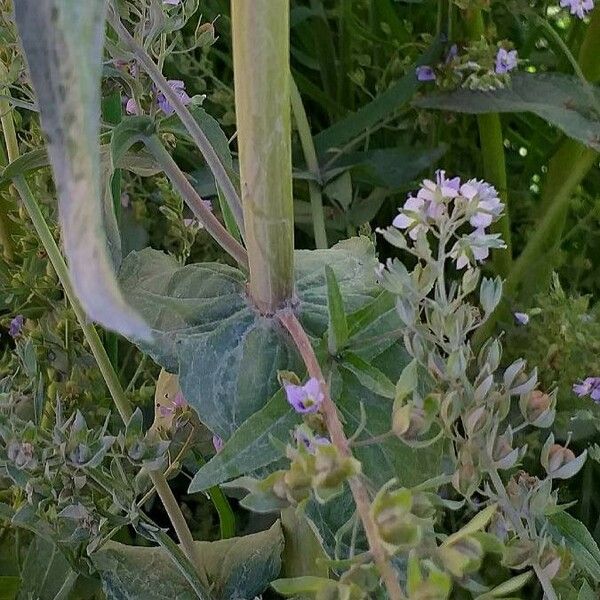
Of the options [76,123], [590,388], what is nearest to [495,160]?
[590,388]

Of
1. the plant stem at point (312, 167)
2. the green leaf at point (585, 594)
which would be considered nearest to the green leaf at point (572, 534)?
the green leaf at point (585, 594)

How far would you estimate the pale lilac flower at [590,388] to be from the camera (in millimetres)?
392

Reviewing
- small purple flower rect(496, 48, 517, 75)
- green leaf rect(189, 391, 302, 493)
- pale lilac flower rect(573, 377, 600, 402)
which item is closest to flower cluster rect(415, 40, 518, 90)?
small purple flower rect(496, 48, 517, 75)

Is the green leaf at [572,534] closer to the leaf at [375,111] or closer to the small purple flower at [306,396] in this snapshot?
the small purple flower at [306,396]

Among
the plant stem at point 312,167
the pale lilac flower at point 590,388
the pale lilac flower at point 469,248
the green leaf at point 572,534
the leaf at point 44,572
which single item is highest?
the pale lilac flower at point 469,248

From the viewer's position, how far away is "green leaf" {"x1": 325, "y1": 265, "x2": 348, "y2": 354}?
0.25 metres

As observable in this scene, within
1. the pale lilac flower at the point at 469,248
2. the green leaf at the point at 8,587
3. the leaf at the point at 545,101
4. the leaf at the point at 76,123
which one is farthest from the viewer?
the leaf at the point at 545,101

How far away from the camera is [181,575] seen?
35 centimetres

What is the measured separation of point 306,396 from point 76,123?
0.10 metres

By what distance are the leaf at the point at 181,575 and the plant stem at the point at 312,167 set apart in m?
0.16

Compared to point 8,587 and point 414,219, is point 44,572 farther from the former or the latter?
point 414,219

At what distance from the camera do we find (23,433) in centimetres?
28

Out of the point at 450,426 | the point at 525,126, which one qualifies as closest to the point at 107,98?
the point at 450,426

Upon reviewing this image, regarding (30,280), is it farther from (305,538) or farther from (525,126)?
(525,126)
